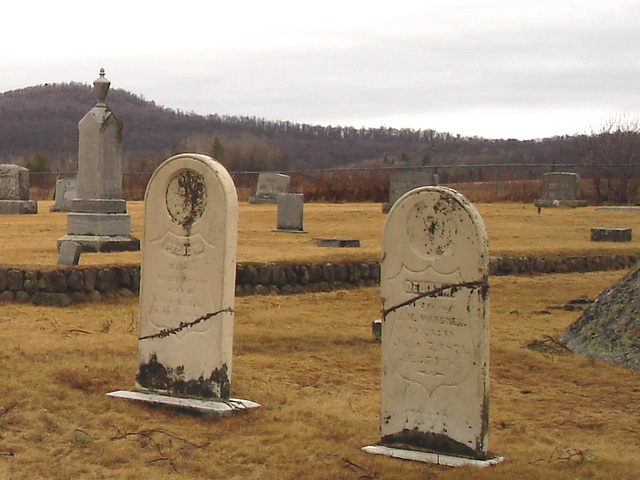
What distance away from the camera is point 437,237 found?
5.84 meters

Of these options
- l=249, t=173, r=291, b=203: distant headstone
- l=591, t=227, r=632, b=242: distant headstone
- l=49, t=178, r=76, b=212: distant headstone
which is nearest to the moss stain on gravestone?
l=591, t=227, r=632, b=242: distant headstone

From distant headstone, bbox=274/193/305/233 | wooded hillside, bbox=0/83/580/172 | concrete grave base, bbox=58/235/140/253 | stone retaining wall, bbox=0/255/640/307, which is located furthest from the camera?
wooded hillside, bbox=0/83/580/172

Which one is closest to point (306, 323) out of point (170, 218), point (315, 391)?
point (315, 391)

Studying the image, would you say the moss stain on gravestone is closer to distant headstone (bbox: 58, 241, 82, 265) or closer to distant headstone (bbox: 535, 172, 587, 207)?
distant headstone (bbox: 58, 241, 82, 265)

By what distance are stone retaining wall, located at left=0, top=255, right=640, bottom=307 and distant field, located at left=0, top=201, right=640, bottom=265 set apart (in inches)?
15.5

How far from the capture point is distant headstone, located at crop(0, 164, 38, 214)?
25.4 m

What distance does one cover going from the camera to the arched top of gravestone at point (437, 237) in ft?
18.8

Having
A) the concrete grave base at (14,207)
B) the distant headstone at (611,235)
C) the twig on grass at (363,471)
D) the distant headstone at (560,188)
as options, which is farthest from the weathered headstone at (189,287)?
the distant headstone at (560,188)

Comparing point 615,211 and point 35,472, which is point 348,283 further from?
point 615,211

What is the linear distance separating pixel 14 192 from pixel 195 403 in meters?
20.4

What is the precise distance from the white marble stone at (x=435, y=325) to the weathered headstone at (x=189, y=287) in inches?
51.2

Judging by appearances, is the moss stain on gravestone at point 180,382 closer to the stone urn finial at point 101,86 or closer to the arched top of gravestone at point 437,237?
the arched top of gravestone at point 437,237

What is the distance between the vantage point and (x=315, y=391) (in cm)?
764

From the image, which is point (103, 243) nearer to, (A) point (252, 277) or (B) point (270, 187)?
(A) point (252, 277)
